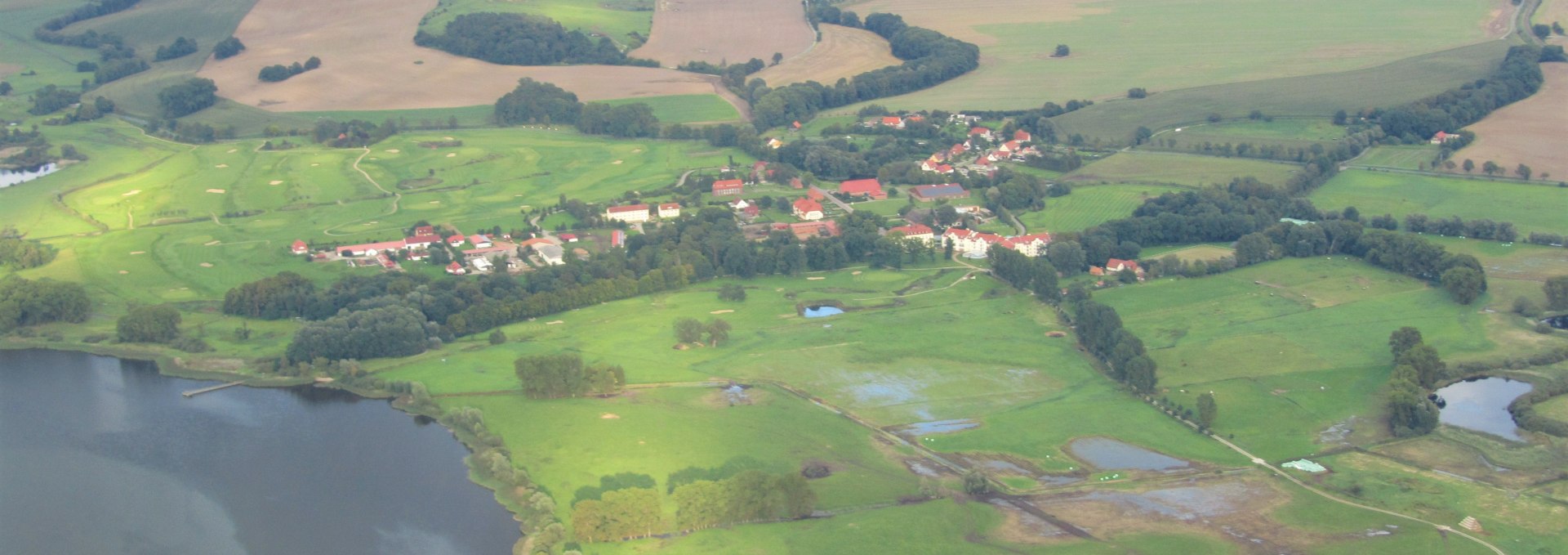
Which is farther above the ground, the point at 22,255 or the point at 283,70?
the point at 283,70

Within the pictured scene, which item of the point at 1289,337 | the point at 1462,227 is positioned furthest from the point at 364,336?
the point at 1462,227

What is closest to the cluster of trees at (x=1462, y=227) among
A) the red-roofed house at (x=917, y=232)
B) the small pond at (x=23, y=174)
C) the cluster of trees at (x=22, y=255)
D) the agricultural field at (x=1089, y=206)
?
the agricultural field at (x=1089, y=206)

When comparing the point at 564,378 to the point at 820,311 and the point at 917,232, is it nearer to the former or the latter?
the point at 820,311

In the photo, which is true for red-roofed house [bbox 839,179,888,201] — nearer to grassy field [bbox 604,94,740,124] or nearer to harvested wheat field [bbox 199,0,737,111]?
grassy field [bbox 604,94,740,124]

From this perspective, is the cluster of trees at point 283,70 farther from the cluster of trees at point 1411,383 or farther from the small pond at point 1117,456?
the cluster of trees at point 1411,383

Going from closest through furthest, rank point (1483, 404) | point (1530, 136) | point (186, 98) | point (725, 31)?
point (1483, 404) < point (1530, 136) < point (186, 98) < point (725, 31)

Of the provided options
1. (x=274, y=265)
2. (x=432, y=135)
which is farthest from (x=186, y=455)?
(x=432, y=135)

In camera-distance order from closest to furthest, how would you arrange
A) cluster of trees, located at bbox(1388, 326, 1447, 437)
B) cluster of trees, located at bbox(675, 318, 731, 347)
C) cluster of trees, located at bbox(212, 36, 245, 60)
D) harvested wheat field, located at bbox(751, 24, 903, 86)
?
cluster of trees, located at bbox(1388, 326, 1447, 437) → cluster of trees, located at bbox(675, 318, 731, 347) → harvested wheat field, located at bbox(751, 24, 903, 86) → cluster of trees, located at bbox(212, 36, 245, 60)

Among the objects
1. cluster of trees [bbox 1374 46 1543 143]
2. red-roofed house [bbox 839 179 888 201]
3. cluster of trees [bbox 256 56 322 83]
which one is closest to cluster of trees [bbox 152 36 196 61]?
cluster of trees [bbox 256 56 322 83]
